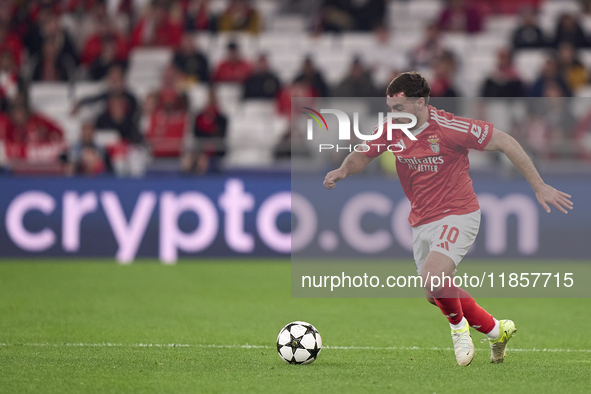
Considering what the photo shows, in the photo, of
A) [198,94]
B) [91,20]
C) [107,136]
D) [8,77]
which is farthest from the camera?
[91,20]

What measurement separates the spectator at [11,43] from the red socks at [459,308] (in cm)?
1220

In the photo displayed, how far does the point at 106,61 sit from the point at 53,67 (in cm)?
105

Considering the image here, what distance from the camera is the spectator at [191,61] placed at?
51.3 ft

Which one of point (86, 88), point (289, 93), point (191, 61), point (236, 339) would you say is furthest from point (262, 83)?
point (236, 339)

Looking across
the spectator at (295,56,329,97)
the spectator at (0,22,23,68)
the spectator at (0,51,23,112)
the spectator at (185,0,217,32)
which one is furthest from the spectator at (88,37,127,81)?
the spectator at (295,56,329,97)

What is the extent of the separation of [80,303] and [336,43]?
881 centimetres

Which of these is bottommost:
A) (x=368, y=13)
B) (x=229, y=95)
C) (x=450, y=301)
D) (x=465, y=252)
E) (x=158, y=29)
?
(x=450, y=301)

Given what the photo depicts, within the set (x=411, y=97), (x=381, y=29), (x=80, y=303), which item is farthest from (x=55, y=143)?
(x=411, y=97)

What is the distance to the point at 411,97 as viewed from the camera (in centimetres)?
600

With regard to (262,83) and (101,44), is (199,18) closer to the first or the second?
(101,44)

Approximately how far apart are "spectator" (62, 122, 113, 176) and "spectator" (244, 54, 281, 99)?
127 inches

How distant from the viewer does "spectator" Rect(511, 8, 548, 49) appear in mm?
15953

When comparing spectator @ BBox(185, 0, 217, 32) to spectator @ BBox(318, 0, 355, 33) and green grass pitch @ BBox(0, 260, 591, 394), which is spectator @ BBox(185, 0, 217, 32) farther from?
green grass pitch @ BBox(0, 260, 591, 394)

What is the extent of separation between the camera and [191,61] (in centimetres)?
1572
